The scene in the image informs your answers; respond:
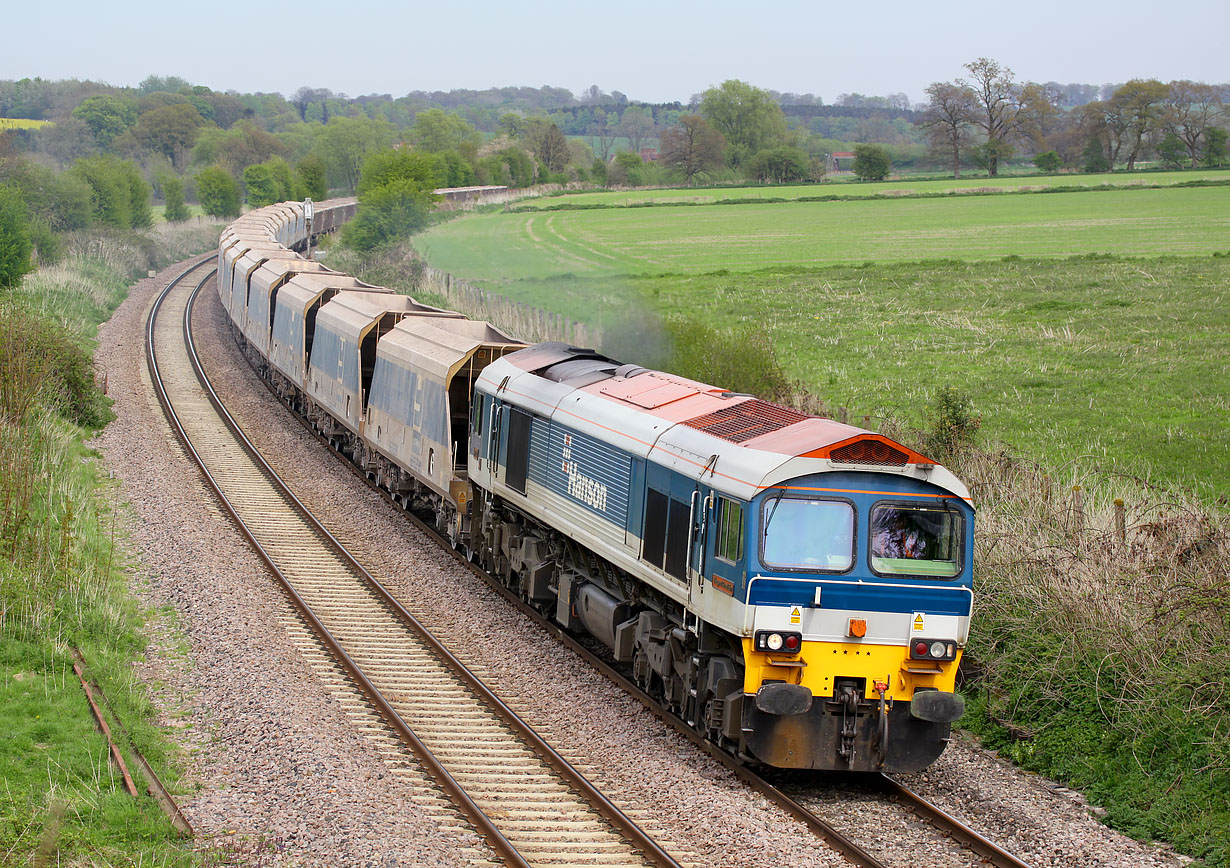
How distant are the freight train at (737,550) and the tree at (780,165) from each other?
106 m

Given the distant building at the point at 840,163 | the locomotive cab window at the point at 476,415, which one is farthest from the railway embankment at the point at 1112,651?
the distant building at the point at 840,163

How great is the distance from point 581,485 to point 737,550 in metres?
3.99

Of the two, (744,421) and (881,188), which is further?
(881,188)

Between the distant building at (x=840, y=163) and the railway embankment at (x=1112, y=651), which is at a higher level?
the distant building at (x=840, y=163)

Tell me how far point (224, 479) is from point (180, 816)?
15643 mm

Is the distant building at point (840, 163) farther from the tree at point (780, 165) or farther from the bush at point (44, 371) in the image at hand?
the bush at point (44, 371)

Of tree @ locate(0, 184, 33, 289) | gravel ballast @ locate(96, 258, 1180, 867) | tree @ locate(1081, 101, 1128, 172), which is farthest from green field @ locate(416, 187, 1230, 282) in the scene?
gravel ballast @ locate(96, 258, 1180, 867)

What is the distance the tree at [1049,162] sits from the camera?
346 ft

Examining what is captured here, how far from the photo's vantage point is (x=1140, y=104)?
8644cm

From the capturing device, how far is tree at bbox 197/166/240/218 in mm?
101438

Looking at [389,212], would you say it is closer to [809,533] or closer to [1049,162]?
[809,533]

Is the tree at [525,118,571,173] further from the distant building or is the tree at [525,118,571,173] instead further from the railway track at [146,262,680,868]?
the railway track at [146,262,680,868]

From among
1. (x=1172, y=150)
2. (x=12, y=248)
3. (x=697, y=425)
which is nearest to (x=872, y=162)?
(x=1172, y=150)

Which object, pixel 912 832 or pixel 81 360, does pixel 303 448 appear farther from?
pixel 912 832
